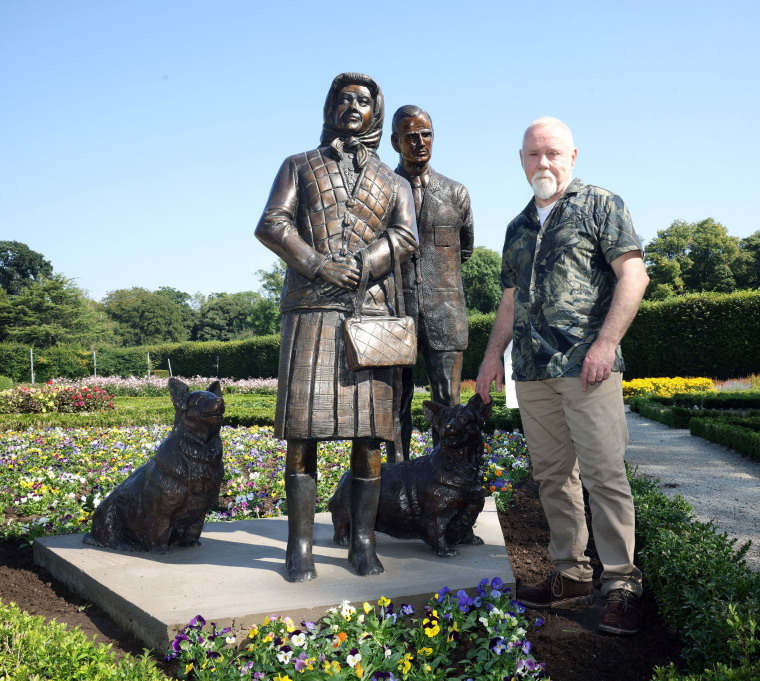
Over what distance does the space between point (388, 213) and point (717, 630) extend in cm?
243

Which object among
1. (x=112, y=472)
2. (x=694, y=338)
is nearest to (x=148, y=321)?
(x=694, y=338)

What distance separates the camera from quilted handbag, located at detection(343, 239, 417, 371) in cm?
320

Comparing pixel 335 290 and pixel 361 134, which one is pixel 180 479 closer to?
pixel 335 290

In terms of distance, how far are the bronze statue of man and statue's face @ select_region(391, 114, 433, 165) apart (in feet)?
3.31

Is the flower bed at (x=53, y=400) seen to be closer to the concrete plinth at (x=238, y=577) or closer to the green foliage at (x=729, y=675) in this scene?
the concrete plinth at (x=238, y=577)

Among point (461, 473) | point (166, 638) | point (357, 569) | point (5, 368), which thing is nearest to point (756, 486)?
point (461, 473)

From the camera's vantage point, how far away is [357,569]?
3355 millimetres

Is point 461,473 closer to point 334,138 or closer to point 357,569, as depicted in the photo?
point 357,569

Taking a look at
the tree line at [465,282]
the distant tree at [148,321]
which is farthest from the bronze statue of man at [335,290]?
the distant tree at [148,321]

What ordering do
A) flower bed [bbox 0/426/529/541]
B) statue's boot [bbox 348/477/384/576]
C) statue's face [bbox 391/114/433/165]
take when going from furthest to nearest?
flower bed [bbox 0/426/529/541], statue's face [bbox 391/114/433/165], statue's boot [bbox 348/477/384/576]

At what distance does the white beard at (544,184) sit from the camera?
11.2 ft

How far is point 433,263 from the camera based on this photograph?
4664mm

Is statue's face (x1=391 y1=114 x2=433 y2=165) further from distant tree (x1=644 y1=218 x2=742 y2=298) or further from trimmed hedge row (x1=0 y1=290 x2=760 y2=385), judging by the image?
distant tree (x1=644 y1=218 x2=742 y2=298)

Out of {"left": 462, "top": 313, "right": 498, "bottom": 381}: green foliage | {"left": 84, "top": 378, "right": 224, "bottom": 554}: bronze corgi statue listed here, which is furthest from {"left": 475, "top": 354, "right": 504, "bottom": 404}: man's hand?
{"left": 462, "top": 313, "right": 498, "bottom": 381}: green foliage
